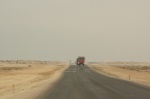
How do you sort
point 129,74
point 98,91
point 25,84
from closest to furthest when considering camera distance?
1. point 98,91
2. point 25,84
3. point 129,74

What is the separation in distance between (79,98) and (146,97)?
15.7ft

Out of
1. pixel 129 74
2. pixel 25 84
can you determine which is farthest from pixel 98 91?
pixel 129 74

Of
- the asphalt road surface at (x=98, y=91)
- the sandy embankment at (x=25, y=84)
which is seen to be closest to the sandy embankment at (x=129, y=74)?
the asphalt road surface at (x=98, y=91)

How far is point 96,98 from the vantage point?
2409 centimetres

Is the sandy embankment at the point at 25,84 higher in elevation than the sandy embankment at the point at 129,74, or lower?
lower

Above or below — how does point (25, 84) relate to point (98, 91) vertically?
above

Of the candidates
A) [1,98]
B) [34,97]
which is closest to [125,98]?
[34,97]

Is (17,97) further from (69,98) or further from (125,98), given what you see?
(125,98)

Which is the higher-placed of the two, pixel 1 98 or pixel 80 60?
pixel 80 60

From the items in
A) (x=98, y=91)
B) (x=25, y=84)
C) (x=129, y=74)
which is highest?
(x=129, y=74)

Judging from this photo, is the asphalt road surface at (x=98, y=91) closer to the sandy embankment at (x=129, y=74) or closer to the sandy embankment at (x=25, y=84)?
the sandy embankment at (x=25, y=84)

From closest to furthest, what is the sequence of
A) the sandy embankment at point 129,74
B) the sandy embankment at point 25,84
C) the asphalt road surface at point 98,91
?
the asphalt road surface at point 98,91 → the sandy embankment at point 25,84 → the sandy embankment at point 129,74

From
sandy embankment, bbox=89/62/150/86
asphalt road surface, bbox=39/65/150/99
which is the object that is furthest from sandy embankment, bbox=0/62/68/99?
sandy embankment, bbox=89/62/150/86

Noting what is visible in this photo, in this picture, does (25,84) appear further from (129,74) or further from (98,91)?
(129,74)
